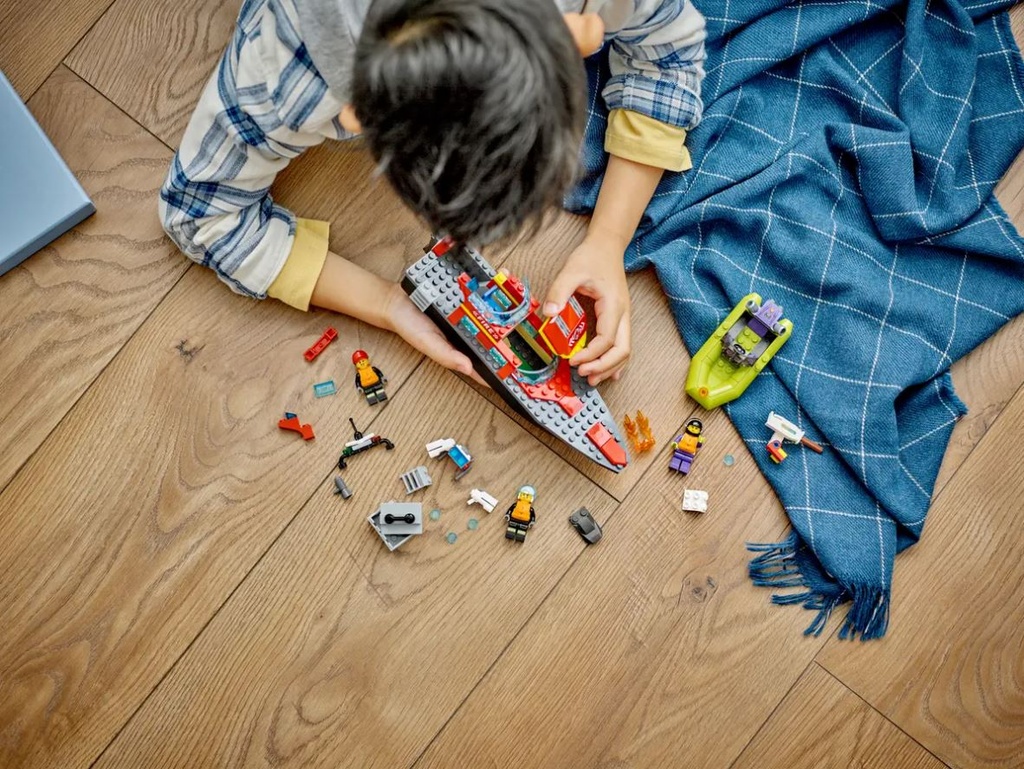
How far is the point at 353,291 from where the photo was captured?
2.95ft

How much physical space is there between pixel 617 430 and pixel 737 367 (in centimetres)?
14

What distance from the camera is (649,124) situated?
0.90 metres

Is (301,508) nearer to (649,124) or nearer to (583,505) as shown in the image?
(583,505)

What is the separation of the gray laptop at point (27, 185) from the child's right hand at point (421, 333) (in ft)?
1.08

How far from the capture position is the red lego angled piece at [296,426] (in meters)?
0.91

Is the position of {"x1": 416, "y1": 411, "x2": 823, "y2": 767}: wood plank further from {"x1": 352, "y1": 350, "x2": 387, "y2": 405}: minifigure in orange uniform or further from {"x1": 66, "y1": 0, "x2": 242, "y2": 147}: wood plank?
{"x1": 66, "y1": 0, "x2": 242, "y2": 147}: wood plank

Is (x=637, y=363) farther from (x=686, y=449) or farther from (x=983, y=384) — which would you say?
(x=983, y=384)

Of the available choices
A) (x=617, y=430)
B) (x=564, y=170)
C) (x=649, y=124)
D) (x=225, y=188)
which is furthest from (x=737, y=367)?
(x=225, y=188)

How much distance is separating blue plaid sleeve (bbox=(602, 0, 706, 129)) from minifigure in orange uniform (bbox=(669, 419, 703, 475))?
1.00 ft

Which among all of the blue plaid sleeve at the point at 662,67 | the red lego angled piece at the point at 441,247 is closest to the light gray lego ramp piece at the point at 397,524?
the red lego angled piece at the point at 441,247

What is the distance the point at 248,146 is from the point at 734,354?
50 centimetres

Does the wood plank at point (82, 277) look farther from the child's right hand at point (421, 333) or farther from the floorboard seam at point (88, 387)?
the child's right hand at point (421, 333)

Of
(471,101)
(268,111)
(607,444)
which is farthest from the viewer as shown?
(607,444)

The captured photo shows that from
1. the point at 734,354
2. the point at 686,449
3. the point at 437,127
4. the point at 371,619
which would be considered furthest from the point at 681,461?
the point at 437,127
